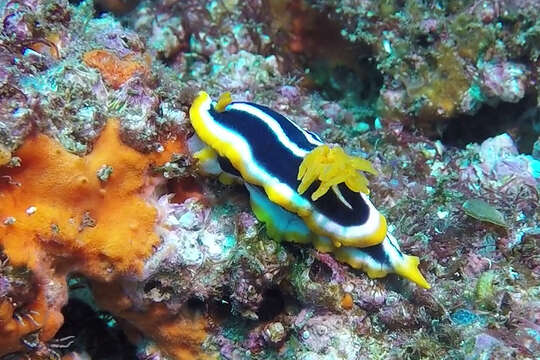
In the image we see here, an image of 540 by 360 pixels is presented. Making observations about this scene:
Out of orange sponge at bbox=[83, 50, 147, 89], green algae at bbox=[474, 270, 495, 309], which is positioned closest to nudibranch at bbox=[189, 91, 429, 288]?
green algae at bbox=[474, 270, 495, 309]

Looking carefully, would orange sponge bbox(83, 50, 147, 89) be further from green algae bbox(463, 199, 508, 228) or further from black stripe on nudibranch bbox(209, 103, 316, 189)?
green algae bbox(463, 199, 508, 228)

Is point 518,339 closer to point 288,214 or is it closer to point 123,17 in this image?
point 288,214

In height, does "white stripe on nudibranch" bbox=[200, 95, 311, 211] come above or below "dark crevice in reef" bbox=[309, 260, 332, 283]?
above

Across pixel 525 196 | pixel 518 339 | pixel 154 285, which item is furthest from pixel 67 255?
pixel 525 196

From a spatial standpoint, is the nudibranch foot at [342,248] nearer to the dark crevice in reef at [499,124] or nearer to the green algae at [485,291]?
the green algae at [485,291]

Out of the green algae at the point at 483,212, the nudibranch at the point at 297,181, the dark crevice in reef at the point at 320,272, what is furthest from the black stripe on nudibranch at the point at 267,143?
the green algae at the point at 483,212

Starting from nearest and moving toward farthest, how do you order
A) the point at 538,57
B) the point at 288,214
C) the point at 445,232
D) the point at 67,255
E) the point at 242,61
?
the point at 67,255, the point at 288,214, the point at 445,232, the point at 538,57, the point at 242,61

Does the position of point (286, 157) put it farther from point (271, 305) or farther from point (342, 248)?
point (271, 305)
